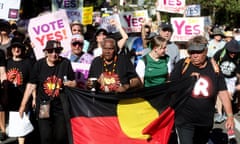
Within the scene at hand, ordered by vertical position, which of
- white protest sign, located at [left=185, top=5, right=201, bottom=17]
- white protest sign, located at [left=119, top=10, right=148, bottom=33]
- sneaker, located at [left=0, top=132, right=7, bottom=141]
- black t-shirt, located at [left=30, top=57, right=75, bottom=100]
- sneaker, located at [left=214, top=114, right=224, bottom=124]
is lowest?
sneaker, located at [left=214, top=114, right=224, bottom=124]

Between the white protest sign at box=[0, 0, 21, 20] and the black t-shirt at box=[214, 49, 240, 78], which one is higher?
the white protest sign at box=[0, 0, 21, 20]

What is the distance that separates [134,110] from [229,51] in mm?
4611

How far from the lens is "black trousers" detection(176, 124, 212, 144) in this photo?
6133 mm

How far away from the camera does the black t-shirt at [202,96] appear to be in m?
6.00

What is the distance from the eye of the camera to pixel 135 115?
618 centimetres

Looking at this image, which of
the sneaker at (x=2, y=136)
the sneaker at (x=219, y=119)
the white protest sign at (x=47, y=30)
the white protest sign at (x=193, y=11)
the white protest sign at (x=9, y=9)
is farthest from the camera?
the white protest sign at (x=193, y=11)

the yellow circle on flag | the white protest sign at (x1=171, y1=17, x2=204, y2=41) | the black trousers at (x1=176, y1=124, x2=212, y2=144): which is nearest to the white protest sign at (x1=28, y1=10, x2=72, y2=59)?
the yellow circle on flag

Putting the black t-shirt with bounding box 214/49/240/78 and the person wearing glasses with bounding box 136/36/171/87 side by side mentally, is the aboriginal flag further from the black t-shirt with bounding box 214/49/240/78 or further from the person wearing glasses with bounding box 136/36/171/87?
the black t-shirt with bounding box 214/49/240/78

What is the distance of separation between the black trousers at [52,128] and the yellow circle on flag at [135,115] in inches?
35.2

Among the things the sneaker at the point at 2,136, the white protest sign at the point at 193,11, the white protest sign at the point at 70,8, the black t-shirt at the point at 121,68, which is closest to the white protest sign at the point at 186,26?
the white protest sign at the point at 70,8

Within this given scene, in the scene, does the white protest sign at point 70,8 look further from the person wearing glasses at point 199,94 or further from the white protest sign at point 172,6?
the person wearing glasses at point 199,94

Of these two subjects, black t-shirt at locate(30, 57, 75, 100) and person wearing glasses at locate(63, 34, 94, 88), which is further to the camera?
person wearing glasses at locate(63, 34, 94, 88)

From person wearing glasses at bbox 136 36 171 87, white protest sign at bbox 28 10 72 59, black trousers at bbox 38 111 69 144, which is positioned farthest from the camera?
white protest sign at bbox 28 10 72 59

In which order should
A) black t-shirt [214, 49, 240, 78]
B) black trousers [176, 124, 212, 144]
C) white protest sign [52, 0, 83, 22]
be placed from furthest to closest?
white protest sign [52, 0, 83, 22] < black t-shirt [214, 49, 240, 78] < black trousers [176, 124, 212, 144]
